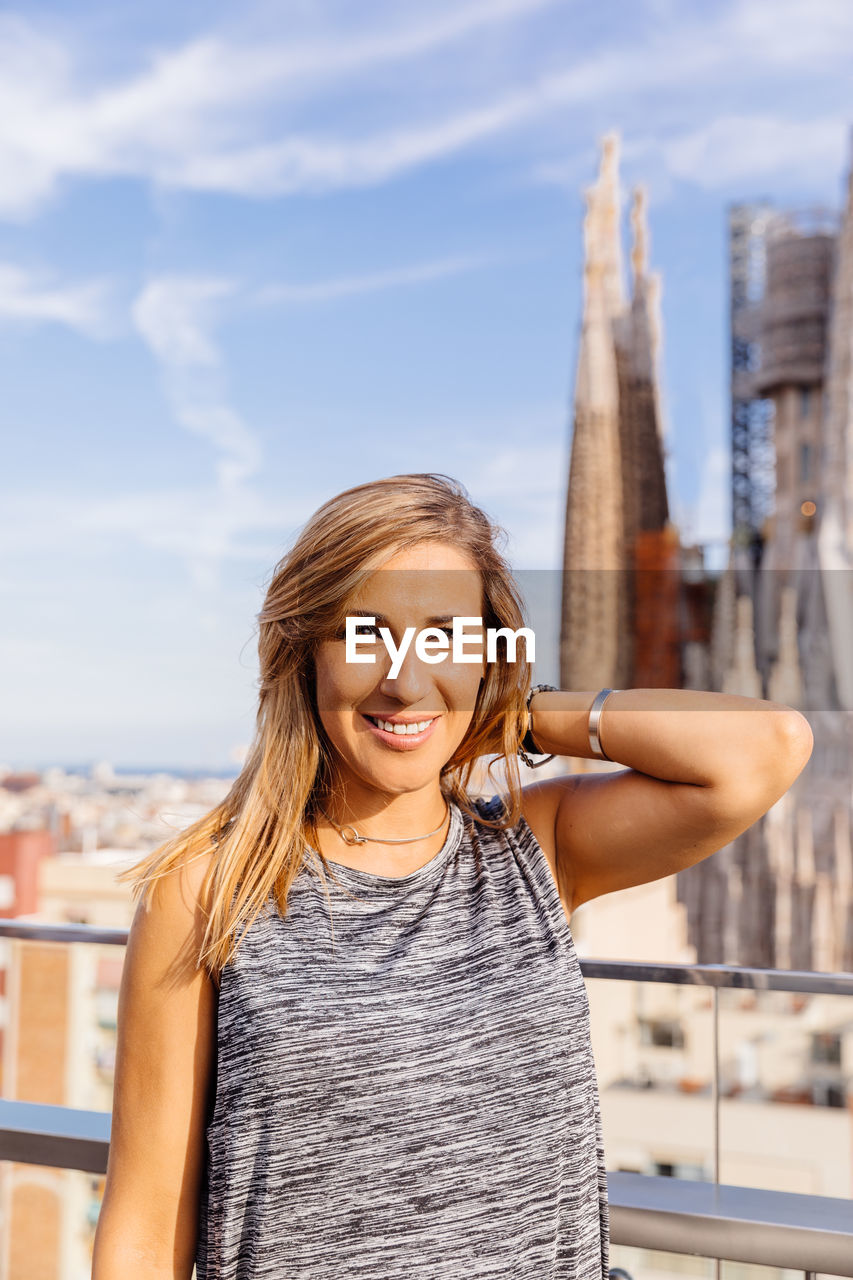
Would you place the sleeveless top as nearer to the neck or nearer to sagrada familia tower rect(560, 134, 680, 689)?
the neck

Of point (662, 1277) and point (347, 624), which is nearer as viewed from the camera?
point (347, 624)

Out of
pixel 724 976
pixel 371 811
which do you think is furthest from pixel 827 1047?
pixel 371 811

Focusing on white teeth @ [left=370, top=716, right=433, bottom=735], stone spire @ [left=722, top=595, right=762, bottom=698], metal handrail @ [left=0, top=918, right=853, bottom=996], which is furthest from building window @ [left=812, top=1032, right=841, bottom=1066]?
white teeth @ [left=370, top=716, right=433, bottom=735]

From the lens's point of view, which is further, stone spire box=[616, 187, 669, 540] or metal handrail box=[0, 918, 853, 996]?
stone spire box=[616, 187, 669, 540]

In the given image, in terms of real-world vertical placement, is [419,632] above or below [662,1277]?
above

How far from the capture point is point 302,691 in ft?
3.64

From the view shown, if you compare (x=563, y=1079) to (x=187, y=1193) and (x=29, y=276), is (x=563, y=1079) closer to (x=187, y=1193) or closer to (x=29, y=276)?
(x=187, y=1193)

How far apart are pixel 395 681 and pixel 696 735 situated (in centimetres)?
32

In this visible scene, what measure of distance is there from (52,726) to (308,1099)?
1957 inches

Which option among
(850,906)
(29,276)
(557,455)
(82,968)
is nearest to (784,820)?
(850,906)

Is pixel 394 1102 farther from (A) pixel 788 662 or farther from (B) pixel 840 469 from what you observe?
(B) pixel 840 469

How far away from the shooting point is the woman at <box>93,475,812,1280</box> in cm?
94

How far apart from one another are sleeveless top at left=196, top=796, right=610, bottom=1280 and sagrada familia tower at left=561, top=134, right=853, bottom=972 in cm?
2453

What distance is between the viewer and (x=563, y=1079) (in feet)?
3.28
